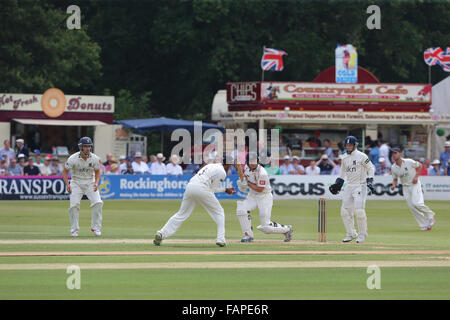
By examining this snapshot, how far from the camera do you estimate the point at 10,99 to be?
3694 centimetres

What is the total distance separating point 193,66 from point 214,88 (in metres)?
1.76

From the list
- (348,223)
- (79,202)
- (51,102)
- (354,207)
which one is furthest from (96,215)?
(51,102)

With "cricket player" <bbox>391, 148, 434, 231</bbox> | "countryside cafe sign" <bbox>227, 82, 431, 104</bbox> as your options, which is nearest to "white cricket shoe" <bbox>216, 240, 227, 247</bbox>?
"cricket player" <bbox>391, 148, 434, 231</bbox>

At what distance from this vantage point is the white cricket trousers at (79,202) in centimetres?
1758

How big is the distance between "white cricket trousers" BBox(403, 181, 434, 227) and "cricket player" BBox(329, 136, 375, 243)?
4.60m

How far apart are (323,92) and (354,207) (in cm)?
2251

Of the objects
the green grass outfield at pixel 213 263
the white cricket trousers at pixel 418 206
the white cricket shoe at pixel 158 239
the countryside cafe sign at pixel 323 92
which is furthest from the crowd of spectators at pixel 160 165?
the white cricket shoe at pixel 158 239

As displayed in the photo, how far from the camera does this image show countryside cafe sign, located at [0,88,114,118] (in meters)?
37.0

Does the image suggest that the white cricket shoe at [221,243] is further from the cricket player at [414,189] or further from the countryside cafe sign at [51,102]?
the countryside cafe sign at [51,102]

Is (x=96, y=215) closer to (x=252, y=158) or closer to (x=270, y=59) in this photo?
(x=252, y=158)

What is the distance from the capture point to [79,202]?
696 inches

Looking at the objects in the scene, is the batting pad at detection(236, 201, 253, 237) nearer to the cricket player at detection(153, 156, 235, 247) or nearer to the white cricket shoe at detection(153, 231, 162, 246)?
the cricket player at detection(153, 156, 235, 247)

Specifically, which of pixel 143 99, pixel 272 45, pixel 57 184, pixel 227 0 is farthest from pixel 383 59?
pixel 57 184

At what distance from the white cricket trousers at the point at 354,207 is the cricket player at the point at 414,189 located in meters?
4.61
